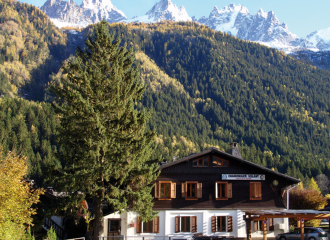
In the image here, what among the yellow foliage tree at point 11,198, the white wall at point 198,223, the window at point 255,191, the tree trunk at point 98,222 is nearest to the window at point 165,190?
the white wall at point 198,223

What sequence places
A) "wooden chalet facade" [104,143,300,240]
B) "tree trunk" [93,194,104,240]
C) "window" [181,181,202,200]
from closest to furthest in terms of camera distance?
"tree trunk" [93,194,104,240] < "wooden chalet facade" [104,143,300,240] < "window" [181,181,202,200]

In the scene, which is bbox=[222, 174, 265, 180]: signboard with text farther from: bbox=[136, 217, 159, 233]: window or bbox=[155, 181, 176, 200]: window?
bbox=[136, 217, 159, 233]: window

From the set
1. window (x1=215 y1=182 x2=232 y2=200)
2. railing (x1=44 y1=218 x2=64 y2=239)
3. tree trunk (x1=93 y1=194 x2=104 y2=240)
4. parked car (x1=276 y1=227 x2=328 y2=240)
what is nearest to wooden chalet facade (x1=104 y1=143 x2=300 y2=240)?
window (x1=215 y1=182 x2=232 y2=200)

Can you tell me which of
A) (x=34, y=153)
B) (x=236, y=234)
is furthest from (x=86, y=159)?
(x=34, y=153)

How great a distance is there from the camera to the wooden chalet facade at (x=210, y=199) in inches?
1241

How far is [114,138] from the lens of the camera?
23719 mm

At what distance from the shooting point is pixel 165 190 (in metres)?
32.8

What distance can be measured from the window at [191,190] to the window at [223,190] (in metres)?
1.67

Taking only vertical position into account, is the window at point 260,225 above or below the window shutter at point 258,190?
below

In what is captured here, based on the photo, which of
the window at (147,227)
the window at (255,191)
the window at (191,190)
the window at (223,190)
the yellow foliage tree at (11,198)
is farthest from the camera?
the window at (255,191)

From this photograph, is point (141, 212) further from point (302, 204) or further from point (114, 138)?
point (302, 204)

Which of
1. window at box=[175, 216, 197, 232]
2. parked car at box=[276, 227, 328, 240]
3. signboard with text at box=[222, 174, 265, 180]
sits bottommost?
parked car at box=[276, 227, 328, 240]

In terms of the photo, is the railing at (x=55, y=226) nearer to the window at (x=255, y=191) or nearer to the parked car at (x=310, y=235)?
the window at (x=255, y=191)

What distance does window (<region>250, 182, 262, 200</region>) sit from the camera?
33625mm
